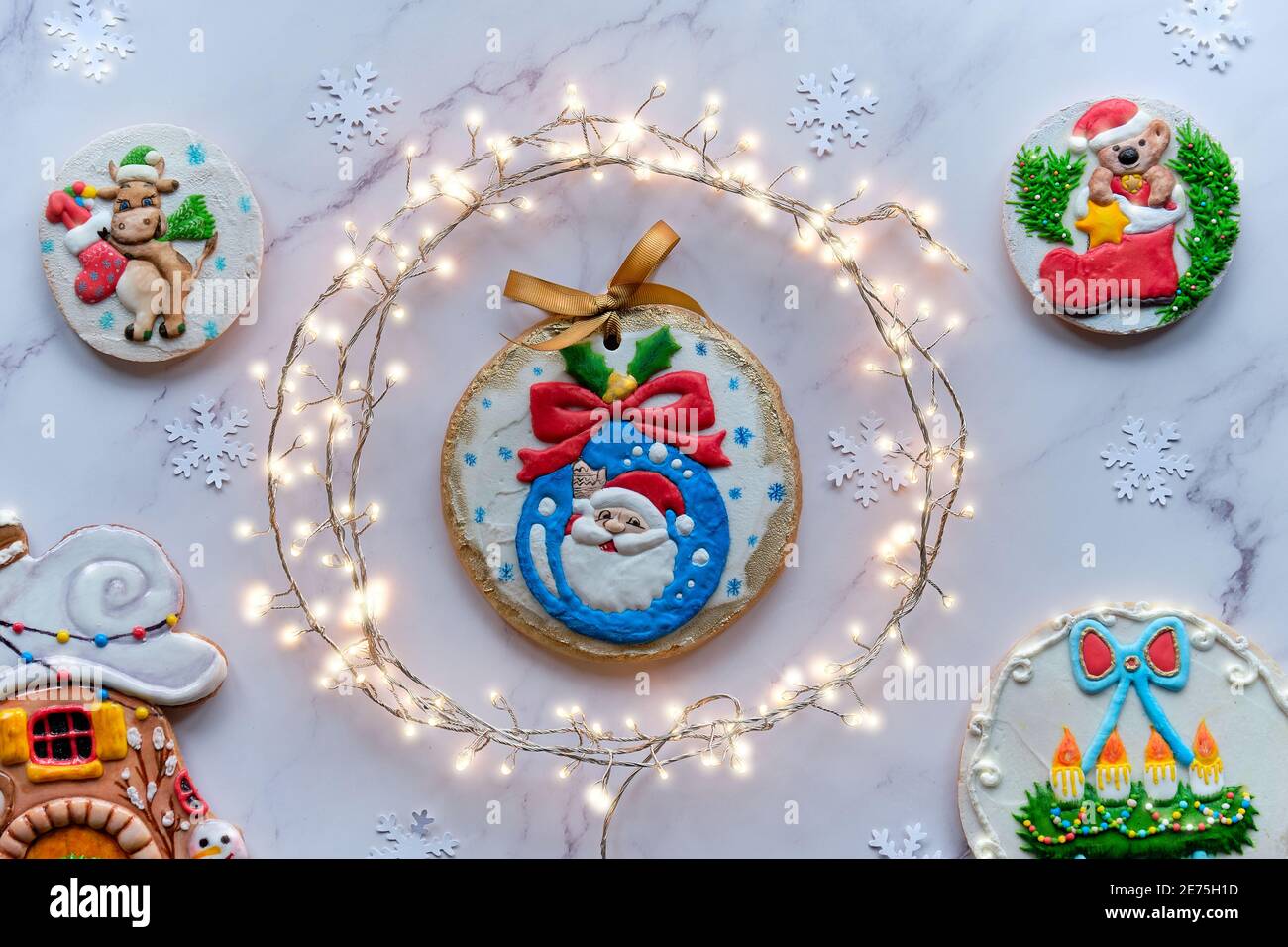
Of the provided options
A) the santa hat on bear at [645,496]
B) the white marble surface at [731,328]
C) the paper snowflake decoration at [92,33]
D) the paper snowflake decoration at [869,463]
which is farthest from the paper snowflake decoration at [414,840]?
the paper snowflake decoration at [92,33]

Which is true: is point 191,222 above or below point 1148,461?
above

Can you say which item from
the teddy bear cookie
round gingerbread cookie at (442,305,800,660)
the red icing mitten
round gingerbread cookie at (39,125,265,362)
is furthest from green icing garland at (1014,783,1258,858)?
the red icing mitten

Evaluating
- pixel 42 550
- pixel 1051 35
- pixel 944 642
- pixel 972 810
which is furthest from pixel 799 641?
pixel 42 550

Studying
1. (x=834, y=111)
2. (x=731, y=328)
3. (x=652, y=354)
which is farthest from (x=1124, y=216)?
(x=652, y=354)

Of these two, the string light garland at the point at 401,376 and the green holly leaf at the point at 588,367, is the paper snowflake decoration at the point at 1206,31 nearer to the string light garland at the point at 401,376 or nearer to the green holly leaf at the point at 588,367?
the string light garland at the point at 401,376

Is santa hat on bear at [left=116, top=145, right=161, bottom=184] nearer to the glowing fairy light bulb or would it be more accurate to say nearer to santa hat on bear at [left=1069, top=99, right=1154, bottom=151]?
the glowing fairy light bulb

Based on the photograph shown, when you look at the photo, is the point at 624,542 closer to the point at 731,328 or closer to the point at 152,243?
the point at 731,328
